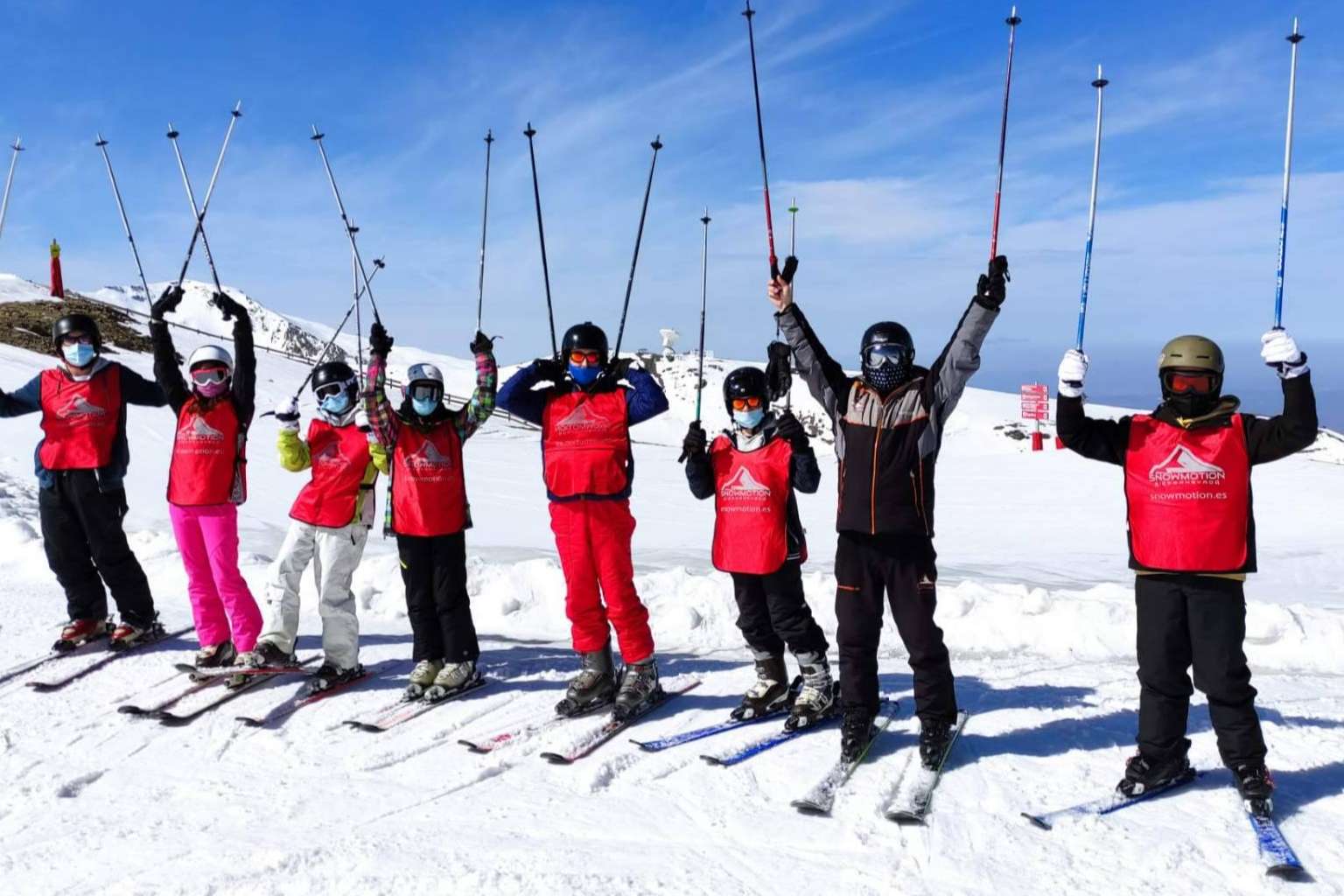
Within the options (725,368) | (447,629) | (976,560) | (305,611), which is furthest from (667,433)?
(447,629)

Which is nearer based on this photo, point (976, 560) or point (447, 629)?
point (447, 629)

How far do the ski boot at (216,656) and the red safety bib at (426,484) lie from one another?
61.2 inches

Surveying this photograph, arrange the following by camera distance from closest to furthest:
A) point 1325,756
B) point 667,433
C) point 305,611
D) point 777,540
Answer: point 1325,756, point 777,540, point 305,611, point 667,433

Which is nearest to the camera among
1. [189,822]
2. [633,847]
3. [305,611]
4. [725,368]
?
[633,847]

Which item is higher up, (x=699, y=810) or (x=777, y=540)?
(x=777, y=540)

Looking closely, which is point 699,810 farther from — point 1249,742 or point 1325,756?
point 1325,756

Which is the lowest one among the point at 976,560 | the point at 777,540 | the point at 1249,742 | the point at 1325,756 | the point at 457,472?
the point at 976,560

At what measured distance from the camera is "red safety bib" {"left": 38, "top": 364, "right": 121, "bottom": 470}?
6371mm

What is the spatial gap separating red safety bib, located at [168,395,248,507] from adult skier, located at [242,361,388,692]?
0.49 meters

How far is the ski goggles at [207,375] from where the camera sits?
19.7ft

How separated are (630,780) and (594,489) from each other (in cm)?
148

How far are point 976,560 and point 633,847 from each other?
10.6 m

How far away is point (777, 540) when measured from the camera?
498 cm

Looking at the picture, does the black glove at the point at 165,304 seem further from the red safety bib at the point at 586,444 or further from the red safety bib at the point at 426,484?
the red safety bib at the point at 586,444
